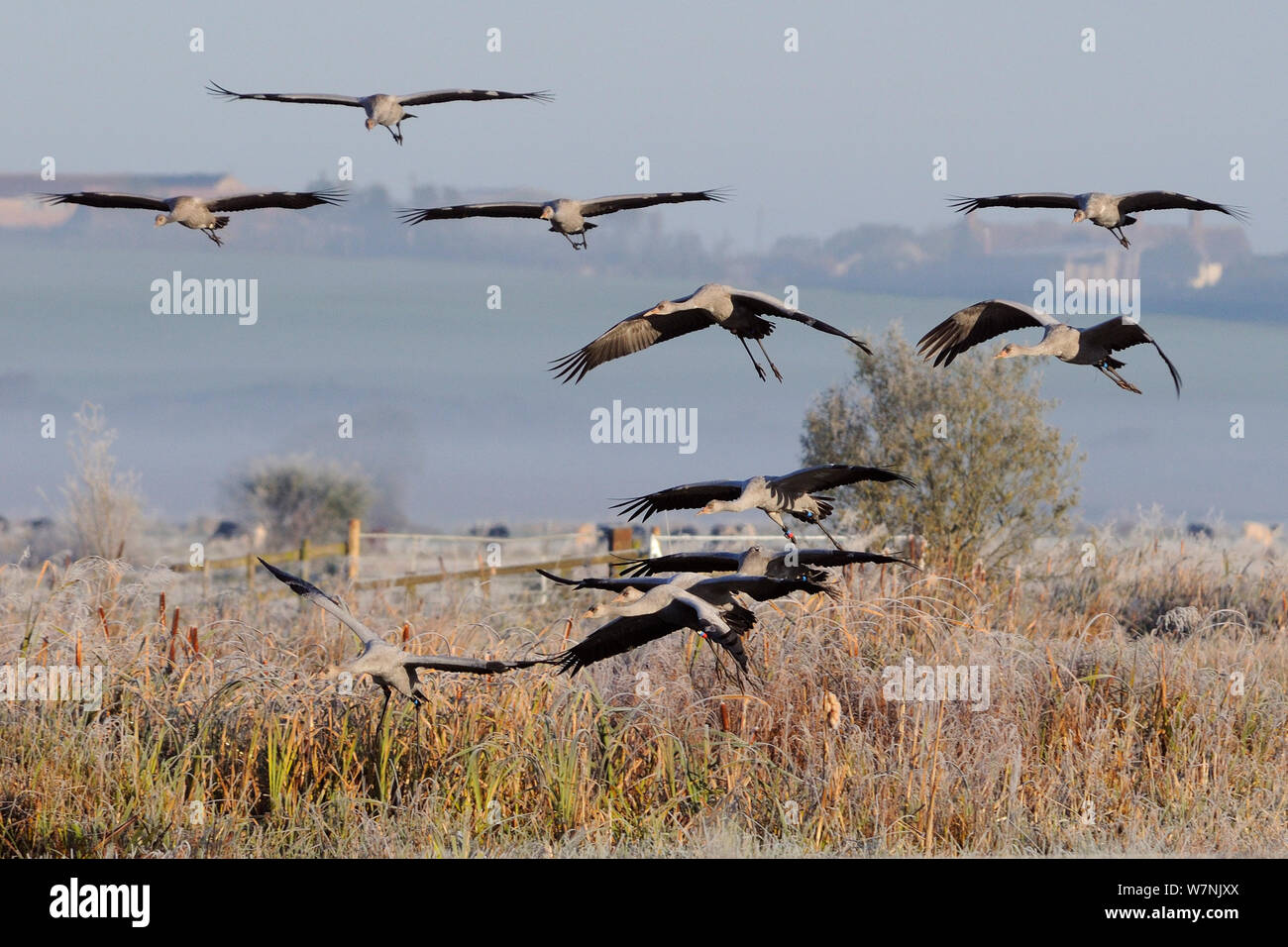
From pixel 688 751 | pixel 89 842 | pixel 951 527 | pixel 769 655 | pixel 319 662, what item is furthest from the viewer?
pixel 951 527

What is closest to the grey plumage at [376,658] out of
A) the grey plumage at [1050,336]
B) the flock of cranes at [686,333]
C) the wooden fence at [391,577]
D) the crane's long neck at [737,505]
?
the flock of cranes at [686,333]

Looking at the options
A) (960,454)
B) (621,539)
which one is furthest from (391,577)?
(960,454)

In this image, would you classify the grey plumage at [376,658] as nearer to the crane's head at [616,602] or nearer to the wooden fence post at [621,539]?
the crane's head at [616,602]

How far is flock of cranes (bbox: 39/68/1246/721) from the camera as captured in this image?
4383 millimetres

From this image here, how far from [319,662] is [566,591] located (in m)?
3.97

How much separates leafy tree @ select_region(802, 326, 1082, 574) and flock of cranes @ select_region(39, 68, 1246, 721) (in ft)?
16.7

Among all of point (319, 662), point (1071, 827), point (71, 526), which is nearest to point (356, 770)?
point (319, 662)

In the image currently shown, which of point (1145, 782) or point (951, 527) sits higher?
point (951, 527)

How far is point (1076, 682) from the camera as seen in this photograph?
7652mm

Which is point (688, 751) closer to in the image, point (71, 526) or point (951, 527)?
point (951, 527)

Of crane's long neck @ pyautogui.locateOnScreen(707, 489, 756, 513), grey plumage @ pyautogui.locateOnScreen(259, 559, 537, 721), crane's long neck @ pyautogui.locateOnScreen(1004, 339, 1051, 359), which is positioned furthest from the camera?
crane's long neck @ pyautogui.locateOnScreen(1004, 339, 1051, 359)
